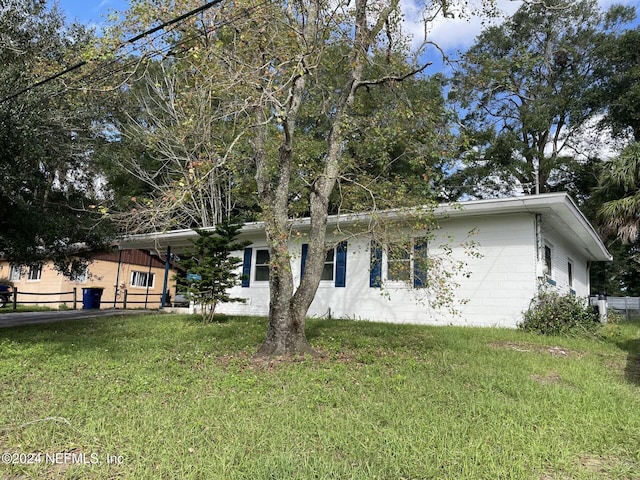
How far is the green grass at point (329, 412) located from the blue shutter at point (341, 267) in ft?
14.4

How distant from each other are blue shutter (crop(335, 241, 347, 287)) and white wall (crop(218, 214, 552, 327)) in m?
0.12

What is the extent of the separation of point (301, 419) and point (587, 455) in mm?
2224

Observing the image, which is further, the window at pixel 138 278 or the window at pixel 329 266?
the window at pixel 138 278

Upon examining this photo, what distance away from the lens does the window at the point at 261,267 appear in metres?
13.3

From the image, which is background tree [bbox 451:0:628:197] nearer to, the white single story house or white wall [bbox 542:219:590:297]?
white wall [bbox 542:219:590:297]

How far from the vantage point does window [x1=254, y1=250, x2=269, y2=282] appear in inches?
523

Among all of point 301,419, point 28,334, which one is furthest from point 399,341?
point 28,334

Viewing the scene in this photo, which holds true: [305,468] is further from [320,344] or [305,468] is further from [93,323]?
[93,323]

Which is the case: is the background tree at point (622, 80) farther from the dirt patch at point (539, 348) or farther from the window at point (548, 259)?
the dirt patch at point (539, 348)

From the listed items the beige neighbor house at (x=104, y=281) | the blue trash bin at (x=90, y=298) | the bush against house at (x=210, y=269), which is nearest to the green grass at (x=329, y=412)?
the bush against house at (x=210, y=269)

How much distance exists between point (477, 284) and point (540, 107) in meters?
15.7

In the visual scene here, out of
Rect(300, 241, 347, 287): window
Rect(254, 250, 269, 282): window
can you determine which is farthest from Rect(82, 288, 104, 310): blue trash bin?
Rect(300, 241, 347, 287): window

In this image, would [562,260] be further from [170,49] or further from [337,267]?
[170,49]

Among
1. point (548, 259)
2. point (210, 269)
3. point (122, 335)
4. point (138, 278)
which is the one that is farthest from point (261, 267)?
point (138, 278)
